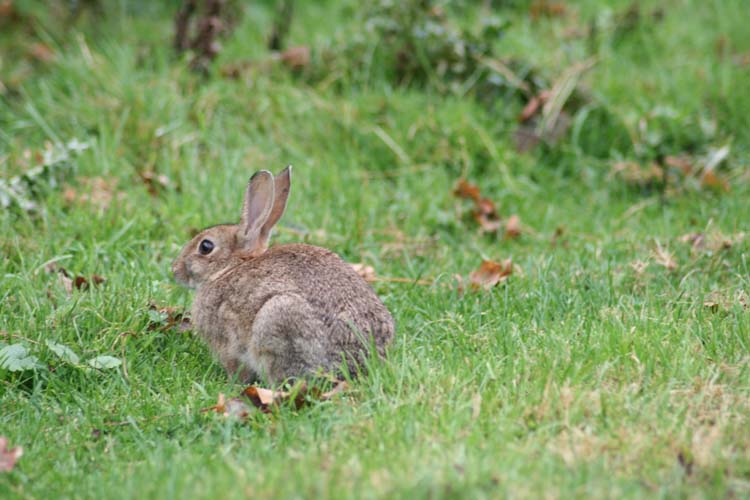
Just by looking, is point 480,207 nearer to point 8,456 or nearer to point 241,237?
point 241,237

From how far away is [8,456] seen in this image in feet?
13.0

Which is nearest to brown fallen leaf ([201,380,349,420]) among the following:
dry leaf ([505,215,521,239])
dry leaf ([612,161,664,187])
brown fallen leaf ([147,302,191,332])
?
brown fallen leaf ([147,302,191,332])

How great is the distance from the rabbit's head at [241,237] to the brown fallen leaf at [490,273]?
1.30m

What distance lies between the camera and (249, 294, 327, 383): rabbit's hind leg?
467cm

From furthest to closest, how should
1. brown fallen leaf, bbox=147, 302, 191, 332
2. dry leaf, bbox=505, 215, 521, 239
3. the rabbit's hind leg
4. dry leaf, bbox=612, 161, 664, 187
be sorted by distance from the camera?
dry leaf, bbox=612, 161, 664, 187 → dry leaf, bbox=505, 215, 521, 239 → brown fallen leaf, bbox=147, 302, 191, 332 → the rabbit's hind leg

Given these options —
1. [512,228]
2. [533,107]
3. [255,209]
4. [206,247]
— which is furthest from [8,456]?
[533,107]

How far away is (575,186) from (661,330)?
3.52m

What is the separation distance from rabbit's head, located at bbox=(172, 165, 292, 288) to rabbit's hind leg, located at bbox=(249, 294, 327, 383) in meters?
0.81

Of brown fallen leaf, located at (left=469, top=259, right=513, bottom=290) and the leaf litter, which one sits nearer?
brown fallen leaf, located at (left=469, top=259, right=513, bottom=290)

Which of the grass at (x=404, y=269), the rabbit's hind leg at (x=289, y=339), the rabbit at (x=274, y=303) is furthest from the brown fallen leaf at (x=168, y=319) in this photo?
the rabbit's hind leg at (x=289, y=339)

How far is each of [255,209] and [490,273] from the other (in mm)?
1521

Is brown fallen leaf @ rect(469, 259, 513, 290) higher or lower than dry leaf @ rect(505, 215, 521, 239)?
higher

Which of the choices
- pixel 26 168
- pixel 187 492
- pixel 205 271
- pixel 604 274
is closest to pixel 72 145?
pixel 26 168

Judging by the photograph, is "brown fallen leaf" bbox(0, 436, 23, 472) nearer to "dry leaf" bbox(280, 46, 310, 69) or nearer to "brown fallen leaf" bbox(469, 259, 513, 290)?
"brown fallen leaf" bbox(469, 259, 513, 290)
